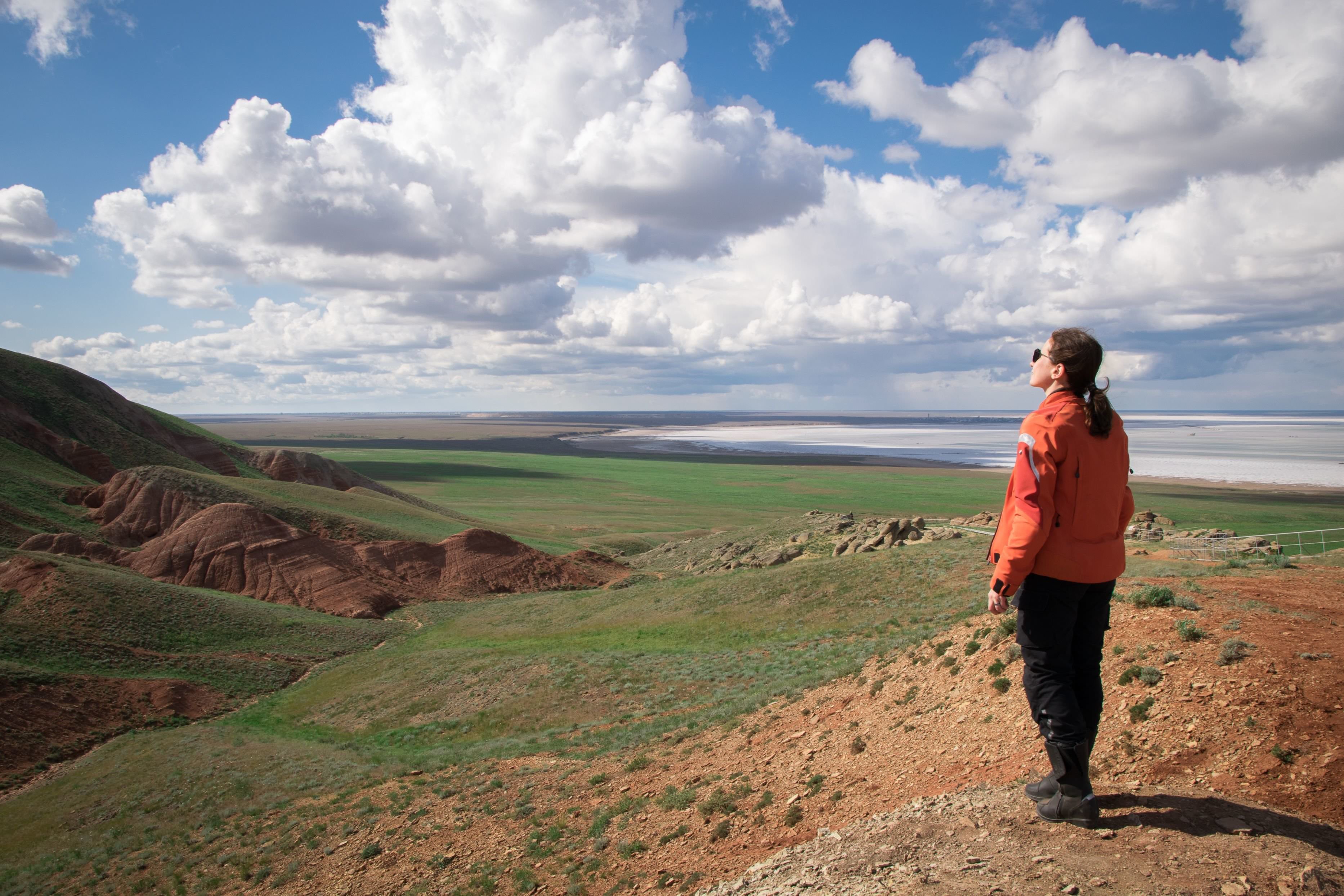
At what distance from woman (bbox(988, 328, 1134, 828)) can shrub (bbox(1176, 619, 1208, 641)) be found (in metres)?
3.96

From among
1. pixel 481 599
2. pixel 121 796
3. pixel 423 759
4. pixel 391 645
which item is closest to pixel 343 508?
pixel 481 599

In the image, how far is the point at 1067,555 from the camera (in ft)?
17.9

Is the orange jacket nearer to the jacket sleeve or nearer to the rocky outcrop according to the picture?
the jacket sleeve

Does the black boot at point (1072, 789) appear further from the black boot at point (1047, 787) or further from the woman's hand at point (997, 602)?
the woman's hand at point (997, 602)

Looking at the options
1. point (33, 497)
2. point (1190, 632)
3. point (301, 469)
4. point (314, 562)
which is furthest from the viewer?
point (301, 469)

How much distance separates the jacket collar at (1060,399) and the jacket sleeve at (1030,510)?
26cm

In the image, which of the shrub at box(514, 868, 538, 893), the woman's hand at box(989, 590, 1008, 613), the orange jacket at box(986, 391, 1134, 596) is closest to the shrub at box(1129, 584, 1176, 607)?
the orange jacket at box(986, 391, 1134, 596)

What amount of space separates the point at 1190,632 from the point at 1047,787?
4055 millimetres

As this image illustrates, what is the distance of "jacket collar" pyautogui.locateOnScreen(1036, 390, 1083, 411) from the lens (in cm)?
565

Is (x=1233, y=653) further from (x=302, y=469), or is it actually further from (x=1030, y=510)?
(x=302, y=469)

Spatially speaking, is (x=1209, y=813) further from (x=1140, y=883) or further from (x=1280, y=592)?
(x=1280, y=592)

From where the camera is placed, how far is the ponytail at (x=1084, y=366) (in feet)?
18.4

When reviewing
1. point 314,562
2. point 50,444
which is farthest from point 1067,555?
point 50,444

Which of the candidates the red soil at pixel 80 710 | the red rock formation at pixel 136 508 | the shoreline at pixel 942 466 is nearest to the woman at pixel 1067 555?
the red soil at pixel 80 710
